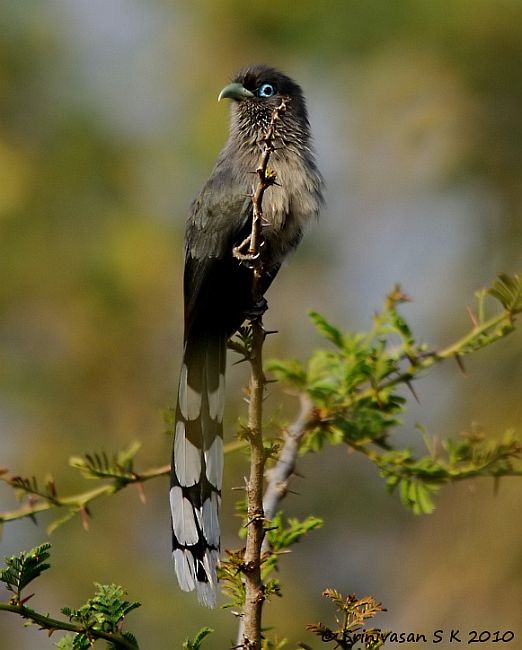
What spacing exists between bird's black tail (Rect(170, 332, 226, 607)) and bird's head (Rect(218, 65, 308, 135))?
1148 millimetres

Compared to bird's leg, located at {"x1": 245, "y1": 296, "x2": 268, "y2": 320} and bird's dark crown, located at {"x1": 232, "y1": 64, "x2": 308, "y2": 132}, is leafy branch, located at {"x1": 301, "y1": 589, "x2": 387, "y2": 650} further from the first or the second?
bird's dark crown, located at {"x1": 232, "y1": 64, "x2": 308, "y2": 132}

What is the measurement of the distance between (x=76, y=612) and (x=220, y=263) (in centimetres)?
231

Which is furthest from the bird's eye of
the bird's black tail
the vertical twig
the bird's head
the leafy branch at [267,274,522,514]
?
the vertical twig

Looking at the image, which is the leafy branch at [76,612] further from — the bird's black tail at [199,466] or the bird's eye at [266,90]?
the bird's eye at [266,90]

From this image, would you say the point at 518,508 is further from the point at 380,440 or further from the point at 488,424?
the point at 380,440

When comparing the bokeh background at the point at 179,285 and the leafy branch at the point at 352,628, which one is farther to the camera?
the bokeh background at the point at 179,285

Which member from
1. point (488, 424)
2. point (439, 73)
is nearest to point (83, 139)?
point (439, 73)

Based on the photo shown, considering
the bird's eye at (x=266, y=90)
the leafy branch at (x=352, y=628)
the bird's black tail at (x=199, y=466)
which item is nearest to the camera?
the leafy branch at (x=352, y=628)

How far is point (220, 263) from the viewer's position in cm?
438

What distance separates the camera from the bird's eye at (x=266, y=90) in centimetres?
503

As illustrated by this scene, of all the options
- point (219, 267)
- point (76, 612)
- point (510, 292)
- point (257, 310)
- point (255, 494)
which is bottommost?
point (76, 612)

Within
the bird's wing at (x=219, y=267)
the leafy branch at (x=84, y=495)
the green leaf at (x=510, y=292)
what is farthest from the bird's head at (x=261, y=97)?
the leafy branch at (x=84, y=495)

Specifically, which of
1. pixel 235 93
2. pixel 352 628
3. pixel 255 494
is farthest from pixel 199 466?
pixel 235 93

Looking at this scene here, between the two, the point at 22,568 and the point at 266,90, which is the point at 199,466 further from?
the point at 266,90
